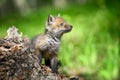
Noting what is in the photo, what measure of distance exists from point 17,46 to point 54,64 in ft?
2.73

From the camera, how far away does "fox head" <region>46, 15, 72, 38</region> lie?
670 centimetres

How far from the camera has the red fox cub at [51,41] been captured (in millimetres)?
6578

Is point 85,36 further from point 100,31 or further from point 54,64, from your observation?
point 54,64

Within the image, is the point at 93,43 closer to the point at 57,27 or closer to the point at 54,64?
the point at 57,27

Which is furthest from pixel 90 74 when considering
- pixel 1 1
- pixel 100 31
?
pixel 1 1

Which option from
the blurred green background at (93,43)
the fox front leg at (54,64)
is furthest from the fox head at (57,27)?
the blurred green background at (93,43)

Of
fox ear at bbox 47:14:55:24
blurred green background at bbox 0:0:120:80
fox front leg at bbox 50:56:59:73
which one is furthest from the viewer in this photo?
blurred green background at bbox 0:0:120:80

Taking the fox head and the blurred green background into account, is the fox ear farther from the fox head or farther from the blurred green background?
the blurred green background

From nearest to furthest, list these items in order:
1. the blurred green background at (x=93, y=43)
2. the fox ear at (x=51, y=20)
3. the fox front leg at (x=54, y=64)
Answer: the fox front leg at (x=54, y=64) < the fox ear at (x=51, y=20) < the blurred green background at (x=93, y=43)

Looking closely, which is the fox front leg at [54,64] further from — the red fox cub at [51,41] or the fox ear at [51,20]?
the fox ear at [51,20]

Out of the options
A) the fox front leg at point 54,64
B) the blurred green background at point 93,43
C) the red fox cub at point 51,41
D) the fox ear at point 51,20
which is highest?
the blurred green background at point 93,43

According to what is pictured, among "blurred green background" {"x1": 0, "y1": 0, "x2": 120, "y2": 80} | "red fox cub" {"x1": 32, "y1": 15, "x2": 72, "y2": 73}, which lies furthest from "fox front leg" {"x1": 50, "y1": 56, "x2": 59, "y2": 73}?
"blurred green background" {"x1": 0, "y1": 0, "x2": 120, "y2": 80}

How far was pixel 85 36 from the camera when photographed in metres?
14.9

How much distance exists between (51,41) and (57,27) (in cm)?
24
